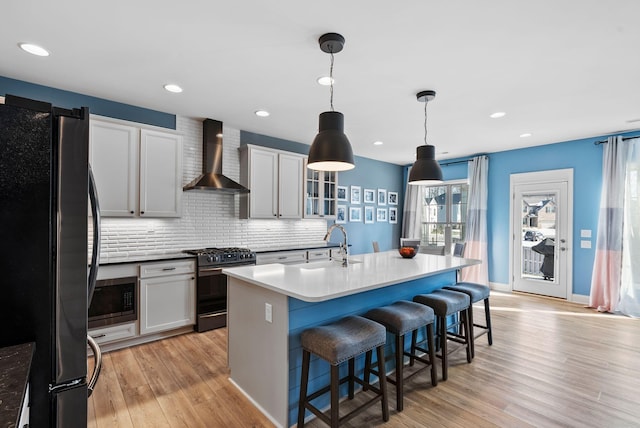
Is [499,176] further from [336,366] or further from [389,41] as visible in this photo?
[336,366]

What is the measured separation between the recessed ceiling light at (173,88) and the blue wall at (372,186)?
2325 millimetres

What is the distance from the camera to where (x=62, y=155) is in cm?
113

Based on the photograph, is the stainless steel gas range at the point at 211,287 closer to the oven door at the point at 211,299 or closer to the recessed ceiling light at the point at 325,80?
the oven door at the point at 211,299

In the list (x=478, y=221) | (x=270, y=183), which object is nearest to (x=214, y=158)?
(x=270, y=183)

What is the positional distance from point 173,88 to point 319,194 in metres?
2.87

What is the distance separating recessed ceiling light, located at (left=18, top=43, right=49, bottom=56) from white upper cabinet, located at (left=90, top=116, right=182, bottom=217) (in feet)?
2.59

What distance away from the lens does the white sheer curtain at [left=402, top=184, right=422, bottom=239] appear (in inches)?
288

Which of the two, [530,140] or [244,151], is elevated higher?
[530,140]

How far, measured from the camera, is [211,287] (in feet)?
12.8

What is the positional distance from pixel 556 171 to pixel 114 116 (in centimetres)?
663

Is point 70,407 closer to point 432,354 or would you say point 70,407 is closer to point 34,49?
point 432,354

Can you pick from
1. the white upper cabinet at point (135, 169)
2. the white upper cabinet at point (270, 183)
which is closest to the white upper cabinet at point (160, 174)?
the white upper cabinet at point (135, 169)

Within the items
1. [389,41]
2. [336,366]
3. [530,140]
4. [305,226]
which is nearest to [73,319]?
[336,366]

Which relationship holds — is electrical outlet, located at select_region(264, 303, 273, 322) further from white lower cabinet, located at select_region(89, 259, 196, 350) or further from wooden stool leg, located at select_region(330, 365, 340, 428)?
white lower cabinet, located at select_region(89, 259, 196, 350)
